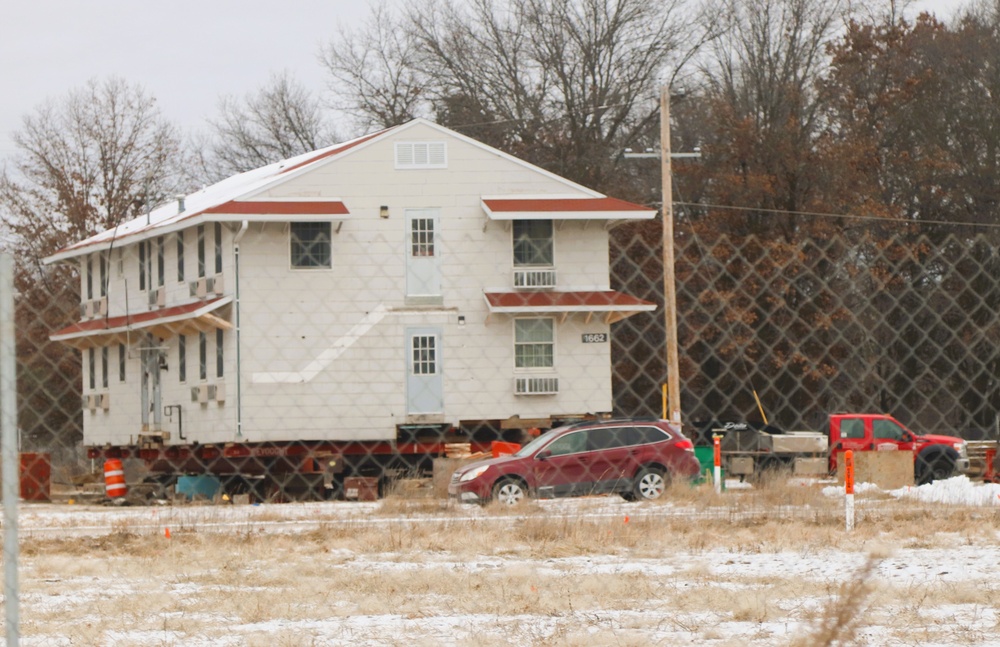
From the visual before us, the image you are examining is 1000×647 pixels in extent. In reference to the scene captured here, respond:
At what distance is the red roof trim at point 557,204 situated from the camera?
A: 104 ft

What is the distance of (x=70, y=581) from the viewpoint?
36.7 ft

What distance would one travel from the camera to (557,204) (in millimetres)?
32375

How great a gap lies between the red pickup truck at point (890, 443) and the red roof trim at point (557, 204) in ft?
21.6

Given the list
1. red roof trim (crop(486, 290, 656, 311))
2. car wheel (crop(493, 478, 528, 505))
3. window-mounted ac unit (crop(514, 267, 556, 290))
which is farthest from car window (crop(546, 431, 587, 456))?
window-mounted ac unit (crop(514, 267, 556, 290))

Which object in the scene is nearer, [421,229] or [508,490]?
[508,490]

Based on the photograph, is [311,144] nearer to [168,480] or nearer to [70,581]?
[168,480]

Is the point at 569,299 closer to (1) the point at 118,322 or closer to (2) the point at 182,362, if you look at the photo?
(2) the point at 182,362

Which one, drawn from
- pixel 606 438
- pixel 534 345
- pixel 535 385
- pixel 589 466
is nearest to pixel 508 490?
pixel 589 466

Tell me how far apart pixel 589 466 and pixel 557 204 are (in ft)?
32.4

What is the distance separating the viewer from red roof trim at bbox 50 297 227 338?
11.9 metres

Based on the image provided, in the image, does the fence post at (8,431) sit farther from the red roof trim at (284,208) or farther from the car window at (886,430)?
the car window at (886,430)

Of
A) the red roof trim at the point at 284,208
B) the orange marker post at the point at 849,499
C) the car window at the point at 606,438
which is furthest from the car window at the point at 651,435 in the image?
the orange marker post at the point at 849,499

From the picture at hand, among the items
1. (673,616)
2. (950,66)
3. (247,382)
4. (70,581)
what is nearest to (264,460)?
(247,382)

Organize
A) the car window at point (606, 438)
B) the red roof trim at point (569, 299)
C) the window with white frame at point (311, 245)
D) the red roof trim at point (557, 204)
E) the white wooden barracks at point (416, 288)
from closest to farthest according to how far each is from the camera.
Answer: the car window at point (606, 438), the white wooden barracks at point (416, 288), the window with white frame at point (311, 245), the red roof trim at point (569, 299), the red roof trim at point (557, 204)
